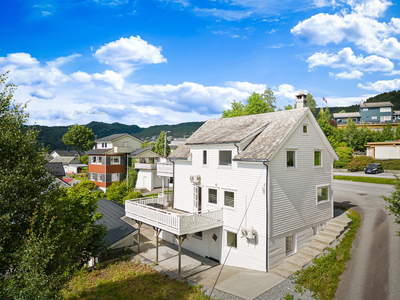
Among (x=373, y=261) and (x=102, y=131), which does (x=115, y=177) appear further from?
(x=102, y=131)

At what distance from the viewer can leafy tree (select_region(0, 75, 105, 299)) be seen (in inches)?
266

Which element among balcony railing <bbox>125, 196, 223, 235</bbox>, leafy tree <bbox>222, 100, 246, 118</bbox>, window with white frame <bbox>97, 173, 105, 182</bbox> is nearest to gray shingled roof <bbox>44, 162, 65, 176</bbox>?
balcony railing <bbox>125, 196, 223, 235</bbox>

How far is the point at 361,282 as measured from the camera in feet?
40.5

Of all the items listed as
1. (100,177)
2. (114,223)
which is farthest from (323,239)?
(100,177)

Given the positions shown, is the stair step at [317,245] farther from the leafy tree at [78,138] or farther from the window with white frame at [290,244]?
the leafy tree at [78,138]

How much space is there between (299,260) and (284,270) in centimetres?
155

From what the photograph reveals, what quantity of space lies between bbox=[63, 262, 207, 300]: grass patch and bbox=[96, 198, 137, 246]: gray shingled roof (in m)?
2.14

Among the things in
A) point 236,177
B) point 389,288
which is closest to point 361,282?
point 389,288

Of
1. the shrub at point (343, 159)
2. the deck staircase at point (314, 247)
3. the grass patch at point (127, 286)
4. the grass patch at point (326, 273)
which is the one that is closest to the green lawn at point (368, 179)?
the shrub at point (343, 159)

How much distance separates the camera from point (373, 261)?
13844mm

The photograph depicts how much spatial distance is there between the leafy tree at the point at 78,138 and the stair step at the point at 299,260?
81.5 metres

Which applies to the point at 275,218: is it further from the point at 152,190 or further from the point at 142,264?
the point at 152,190

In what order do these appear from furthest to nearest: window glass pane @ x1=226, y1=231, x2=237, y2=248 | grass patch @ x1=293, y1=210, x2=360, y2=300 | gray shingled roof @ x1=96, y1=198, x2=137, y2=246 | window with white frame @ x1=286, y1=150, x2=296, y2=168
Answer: gray shingled roof @ x1=96, y1=198, x2=137, y2=246 → window glass pane @ x1=226, y1=231, x2=237, y2=248 → window with white frame @ x1=286, y1=150, x2=296, y2=168 → grass patch @ x1=293, y1=210, x2=360, y2=300

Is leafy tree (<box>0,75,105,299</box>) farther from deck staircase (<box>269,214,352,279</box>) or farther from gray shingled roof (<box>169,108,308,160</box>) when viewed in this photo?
deck staircase (<box>269,214,352,279</box>)
